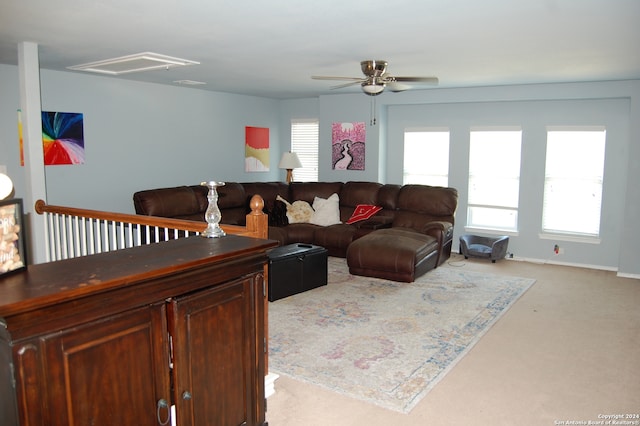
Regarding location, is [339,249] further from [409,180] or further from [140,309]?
[140,309]

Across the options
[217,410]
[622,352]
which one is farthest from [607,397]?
[217,410]

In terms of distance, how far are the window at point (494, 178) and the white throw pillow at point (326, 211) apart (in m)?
1.97

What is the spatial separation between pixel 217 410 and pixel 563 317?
3698mm

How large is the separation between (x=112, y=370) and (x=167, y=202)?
4752mm

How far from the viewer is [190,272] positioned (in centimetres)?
199

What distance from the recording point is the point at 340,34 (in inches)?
145

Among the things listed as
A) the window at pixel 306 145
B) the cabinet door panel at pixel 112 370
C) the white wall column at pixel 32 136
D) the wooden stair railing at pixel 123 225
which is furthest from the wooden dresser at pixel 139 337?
the window at pixel 306 145

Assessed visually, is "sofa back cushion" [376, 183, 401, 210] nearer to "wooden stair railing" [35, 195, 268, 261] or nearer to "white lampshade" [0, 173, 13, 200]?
"wooden stair railing" [35, 195, 268, 261]

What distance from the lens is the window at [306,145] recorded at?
8867 millimetres

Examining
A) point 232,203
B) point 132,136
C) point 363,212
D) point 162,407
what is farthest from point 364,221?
point 162,407

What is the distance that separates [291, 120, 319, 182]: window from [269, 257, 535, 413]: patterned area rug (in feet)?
10.3

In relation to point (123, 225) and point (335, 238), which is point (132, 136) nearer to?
point (335, 238)

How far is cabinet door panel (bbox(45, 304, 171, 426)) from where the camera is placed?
5.23 feet

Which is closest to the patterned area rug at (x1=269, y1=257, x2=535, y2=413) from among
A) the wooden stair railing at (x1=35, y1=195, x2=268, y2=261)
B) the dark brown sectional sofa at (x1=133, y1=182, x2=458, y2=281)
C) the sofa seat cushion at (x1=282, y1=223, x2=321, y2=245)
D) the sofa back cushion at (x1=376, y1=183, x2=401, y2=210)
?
the dark brown sectional sofa at (x1=133, y1=182, x2=458, y2=281)
